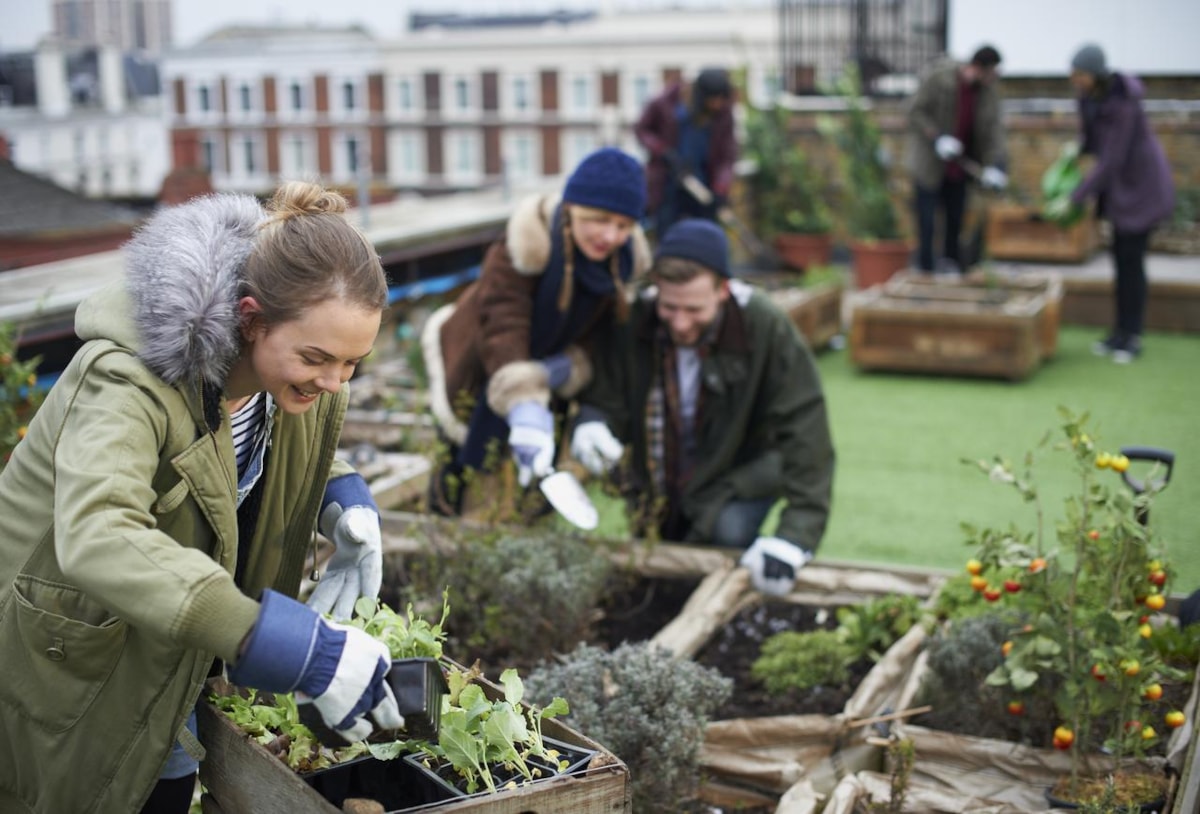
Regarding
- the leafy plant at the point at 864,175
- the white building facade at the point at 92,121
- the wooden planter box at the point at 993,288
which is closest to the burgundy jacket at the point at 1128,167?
the wooden planter box at the point at 993,288

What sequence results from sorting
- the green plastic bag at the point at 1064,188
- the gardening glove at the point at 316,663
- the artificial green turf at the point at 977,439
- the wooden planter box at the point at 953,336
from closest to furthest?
the gardening glove at the point at 316,663, the artificial green turf at the point at 977,439, the wooden planter box at the point at 953,336, the green plastic bag at the point at 1064,188

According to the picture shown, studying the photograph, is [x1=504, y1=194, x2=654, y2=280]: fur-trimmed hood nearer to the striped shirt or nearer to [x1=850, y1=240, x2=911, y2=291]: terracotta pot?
the striped shirt

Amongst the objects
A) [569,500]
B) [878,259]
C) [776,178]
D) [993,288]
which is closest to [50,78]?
[776,178]

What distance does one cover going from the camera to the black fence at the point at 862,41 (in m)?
13.6

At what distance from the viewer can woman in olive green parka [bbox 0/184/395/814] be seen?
1938 mm

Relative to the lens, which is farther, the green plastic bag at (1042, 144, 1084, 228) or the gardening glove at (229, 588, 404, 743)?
the green plastic bag at (1042, 144, 1084, 228)

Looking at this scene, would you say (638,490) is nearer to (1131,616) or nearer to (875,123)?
(1131,616)

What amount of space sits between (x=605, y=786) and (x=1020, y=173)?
34.6 ft

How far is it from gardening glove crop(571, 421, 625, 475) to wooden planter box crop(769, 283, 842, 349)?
4.27 m

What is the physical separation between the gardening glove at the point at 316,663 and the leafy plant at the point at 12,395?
2091mm

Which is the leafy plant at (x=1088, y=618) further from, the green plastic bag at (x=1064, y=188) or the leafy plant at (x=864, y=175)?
the leafy plant at (x=864, y=175)

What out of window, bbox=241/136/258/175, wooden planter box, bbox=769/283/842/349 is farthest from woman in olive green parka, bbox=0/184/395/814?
window, bbox=241/136/258/175

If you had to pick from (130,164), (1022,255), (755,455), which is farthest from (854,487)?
(130,164)

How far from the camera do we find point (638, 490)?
4.55 meters
